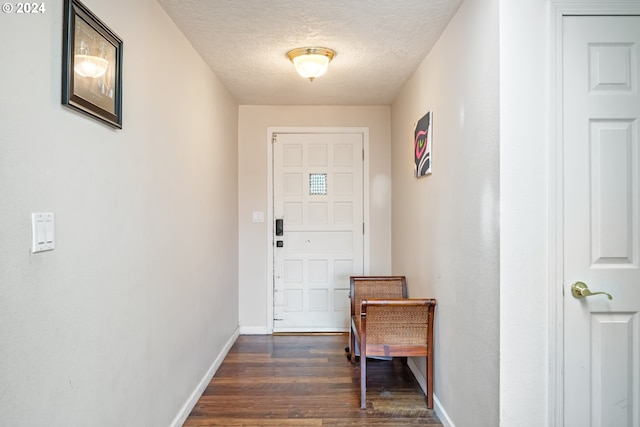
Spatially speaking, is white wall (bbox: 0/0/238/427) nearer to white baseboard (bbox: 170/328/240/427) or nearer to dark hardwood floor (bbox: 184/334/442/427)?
white baseboard (bbox: 170/328/240/427)

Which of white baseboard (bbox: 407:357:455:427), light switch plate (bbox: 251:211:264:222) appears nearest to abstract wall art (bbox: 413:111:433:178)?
white baseboard (bbox: 407:357:455:427)

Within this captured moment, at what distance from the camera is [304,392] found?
2785 mm

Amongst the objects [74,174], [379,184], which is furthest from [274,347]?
Answer: [74,174]

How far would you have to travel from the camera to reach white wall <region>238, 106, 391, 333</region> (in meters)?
4.21

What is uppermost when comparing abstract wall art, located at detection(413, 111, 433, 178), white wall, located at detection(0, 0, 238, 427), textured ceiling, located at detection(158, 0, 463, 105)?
textured ceiling, located at detection(158, 0, 463, 105)

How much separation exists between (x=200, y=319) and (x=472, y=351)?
1834 millimetres

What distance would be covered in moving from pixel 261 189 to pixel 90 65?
281 centimetres

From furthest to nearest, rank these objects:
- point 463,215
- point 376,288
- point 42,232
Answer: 1. point 376,288
2. point 463,215
3. point 42,232

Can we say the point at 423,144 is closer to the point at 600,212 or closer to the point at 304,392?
the point at 600,212

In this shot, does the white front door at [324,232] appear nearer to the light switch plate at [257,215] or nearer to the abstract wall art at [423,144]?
the light switch plate at [257,215]

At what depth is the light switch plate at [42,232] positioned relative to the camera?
3.77ft

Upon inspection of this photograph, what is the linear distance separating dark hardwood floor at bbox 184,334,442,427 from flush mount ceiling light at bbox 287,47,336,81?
7.37 feet

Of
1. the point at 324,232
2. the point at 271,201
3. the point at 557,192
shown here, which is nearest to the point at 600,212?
the point at 557,192

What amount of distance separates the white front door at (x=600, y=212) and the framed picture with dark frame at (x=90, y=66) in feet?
6.05
